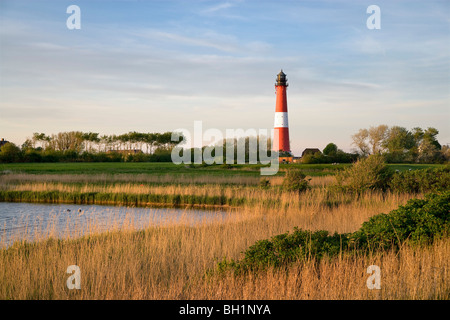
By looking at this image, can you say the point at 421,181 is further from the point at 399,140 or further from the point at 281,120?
the point at 399,140

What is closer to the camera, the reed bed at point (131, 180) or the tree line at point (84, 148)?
the reed bed at point (131, 180)

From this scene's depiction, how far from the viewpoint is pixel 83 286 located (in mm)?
5711

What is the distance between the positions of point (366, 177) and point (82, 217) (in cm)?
1211

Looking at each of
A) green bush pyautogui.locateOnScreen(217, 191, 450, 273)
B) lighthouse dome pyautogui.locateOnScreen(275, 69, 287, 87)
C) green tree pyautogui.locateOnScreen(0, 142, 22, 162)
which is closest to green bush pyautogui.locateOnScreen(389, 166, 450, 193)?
green bush pyautogui.locateOnScreen(217, 191, 450, 273)

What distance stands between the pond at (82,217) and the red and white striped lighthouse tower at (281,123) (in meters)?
30.5

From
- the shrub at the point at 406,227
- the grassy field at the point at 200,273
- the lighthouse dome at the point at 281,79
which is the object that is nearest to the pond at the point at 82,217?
the grassy field at the point at 200,273

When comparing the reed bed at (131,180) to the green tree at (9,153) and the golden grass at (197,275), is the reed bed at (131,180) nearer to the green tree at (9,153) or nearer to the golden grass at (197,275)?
the golden grass at (197,275)

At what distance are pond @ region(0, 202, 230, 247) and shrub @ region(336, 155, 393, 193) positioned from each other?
19.1 ft

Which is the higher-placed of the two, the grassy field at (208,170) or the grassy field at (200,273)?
the grassy field at (208,170)

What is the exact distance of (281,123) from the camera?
47500mm

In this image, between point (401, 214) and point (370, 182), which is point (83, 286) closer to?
point (401, 214)

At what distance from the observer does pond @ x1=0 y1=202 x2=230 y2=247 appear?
11.5m

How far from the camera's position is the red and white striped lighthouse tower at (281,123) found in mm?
47469

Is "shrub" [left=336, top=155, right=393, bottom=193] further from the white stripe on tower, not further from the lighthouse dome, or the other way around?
the lighthouse dome
